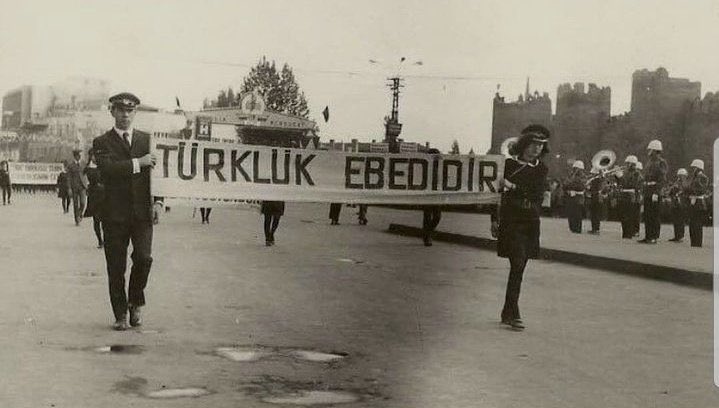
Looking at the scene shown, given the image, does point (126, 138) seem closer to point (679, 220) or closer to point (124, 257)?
point (124, 257)

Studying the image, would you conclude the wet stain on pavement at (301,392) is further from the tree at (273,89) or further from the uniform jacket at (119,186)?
the tree at (273,89)

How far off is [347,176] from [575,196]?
1231cm

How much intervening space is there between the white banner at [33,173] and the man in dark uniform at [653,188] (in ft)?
42.6

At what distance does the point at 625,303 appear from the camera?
10445 mm

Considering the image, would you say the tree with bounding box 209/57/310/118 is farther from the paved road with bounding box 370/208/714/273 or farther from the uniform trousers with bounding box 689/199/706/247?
the uniform trousers with bounding box 689/199/706/247

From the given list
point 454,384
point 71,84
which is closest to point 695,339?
point 454,384

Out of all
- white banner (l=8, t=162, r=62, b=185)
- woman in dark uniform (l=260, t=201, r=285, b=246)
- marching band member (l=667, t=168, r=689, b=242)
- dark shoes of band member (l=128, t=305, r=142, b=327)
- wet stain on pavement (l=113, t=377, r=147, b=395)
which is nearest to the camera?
Result: wet stain on pavement (l=113, t=377, r=147, b=395)

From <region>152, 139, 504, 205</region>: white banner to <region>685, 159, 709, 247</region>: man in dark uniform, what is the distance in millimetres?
7580

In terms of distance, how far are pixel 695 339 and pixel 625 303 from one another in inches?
84.0

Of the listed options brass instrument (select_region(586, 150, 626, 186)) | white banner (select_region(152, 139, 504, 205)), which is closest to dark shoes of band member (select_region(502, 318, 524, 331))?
white banner (select_region(152, 139, 504, 205))

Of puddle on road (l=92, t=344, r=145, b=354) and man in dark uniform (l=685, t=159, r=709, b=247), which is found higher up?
man in dark uniform (l=685, t=159, r=709, b=247)

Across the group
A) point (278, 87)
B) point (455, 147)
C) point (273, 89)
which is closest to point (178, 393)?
point (273, 89)

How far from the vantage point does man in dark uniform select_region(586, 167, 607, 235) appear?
71.5ft

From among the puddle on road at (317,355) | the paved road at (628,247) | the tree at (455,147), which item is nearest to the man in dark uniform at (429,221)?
the paved road at (628,247)
